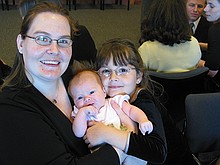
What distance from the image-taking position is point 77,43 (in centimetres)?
243

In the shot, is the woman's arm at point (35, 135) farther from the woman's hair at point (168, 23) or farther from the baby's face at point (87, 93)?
the woman's hair at point (168, 23)

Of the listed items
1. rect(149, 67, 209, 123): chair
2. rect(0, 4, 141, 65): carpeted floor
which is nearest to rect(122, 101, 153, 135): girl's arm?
rect(149, 67, 209, 123): chair

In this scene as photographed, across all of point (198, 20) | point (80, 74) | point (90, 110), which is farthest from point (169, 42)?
point (90, 110)

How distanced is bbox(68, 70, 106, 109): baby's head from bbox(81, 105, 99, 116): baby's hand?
0.05 meters

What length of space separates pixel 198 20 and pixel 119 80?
77.9 inches

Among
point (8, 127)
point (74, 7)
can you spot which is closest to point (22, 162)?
point (8, 127)

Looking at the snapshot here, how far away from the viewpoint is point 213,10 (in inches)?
114

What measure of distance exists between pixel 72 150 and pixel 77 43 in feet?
4.12

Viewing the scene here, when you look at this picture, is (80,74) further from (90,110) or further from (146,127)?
(146,127)

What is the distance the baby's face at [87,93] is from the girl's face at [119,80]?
8cm

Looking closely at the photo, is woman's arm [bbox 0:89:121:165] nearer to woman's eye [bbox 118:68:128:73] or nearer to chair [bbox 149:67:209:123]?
woman's eye [bbox 118:68:128:73]

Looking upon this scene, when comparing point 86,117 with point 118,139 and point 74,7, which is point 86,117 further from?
point 74,7

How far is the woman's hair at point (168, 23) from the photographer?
2.45 meters

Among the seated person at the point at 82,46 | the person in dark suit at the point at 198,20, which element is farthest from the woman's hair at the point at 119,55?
the person in dark suit at the point at 198,20
